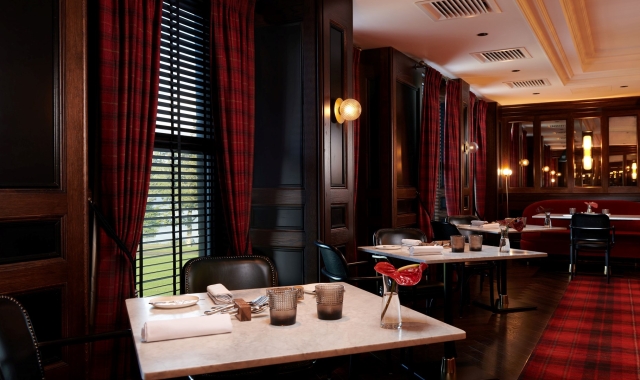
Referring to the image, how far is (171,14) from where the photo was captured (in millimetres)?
3791

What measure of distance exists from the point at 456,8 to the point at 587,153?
6574mm

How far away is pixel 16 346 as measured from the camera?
5.47 feet

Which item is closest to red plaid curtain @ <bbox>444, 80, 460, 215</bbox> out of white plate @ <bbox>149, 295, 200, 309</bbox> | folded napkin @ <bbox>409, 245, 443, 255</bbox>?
folded napkin @ <bbox>409, 245, 443, 255</bbox>

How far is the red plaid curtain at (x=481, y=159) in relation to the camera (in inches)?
389

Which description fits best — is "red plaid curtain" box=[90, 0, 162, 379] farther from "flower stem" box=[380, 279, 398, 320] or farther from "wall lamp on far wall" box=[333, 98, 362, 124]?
"flower stem" box=[380, 279, 398, 320]

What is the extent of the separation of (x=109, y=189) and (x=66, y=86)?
661 mm

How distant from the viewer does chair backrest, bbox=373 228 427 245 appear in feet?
14.4

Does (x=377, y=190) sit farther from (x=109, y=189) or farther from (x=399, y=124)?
(x=109, y=189)

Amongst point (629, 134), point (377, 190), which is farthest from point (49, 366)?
point (629, 134)

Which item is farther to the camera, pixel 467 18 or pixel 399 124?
pixel 399 124

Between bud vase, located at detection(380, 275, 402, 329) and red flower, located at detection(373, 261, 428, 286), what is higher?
red flower, located at detection(373, 261, 428, 286)

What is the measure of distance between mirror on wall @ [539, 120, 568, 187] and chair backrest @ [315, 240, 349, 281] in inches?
320

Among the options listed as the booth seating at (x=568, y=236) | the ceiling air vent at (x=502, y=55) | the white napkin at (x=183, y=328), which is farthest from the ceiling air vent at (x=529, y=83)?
the white napkin at (x=183, y=328)

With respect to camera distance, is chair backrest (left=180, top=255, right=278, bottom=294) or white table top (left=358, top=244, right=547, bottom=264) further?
white table top (left=358, top=244, right=547, bottom=264)
